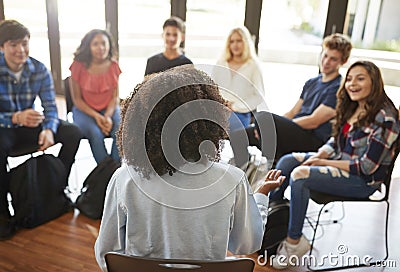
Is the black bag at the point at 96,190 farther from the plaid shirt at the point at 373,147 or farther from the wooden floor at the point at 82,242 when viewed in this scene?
the plaid shirt at the point at 373,147

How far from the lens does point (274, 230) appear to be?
217 cm

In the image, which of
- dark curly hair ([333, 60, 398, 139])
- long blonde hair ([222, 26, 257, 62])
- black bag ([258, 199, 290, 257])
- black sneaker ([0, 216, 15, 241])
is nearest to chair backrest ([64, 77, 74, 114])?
black sneaker ([0, 216, 15, 241])

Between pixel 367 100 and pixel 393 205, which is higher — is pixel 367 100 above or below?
above

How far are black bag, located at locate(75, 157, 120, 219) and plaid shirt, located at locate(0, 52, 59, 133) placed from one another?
370 millimetres

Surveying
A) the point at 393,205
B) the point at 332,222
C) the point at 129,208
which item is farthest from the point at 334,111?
the point at 129,208

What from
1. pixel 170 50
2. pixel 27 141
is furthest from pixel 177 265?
pixel 170 50

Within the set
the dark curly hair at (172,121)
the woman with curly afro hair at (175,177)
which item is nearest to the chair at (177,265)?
the woman with curly afro hair at (175,177)

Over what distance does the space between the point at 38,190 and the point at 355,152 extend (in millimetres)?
1763

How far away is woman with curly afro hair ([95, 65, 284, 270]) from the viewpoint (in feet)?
2.97

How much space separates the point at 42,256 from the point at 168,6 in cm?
305

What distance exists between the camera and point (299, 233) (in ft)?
7.01

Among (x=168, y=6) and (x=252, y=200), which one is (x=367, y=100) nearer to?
(x=252, y=200)

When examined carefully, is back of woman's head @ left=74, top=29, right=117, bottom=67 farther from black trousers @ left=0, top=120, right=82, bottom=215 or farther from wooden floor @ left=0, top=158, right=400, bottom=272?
wooden floor @ left=0, top=158, right=400, bottom=272

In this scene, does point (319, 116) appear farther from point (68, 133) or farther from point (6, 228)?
point (6, 228)
